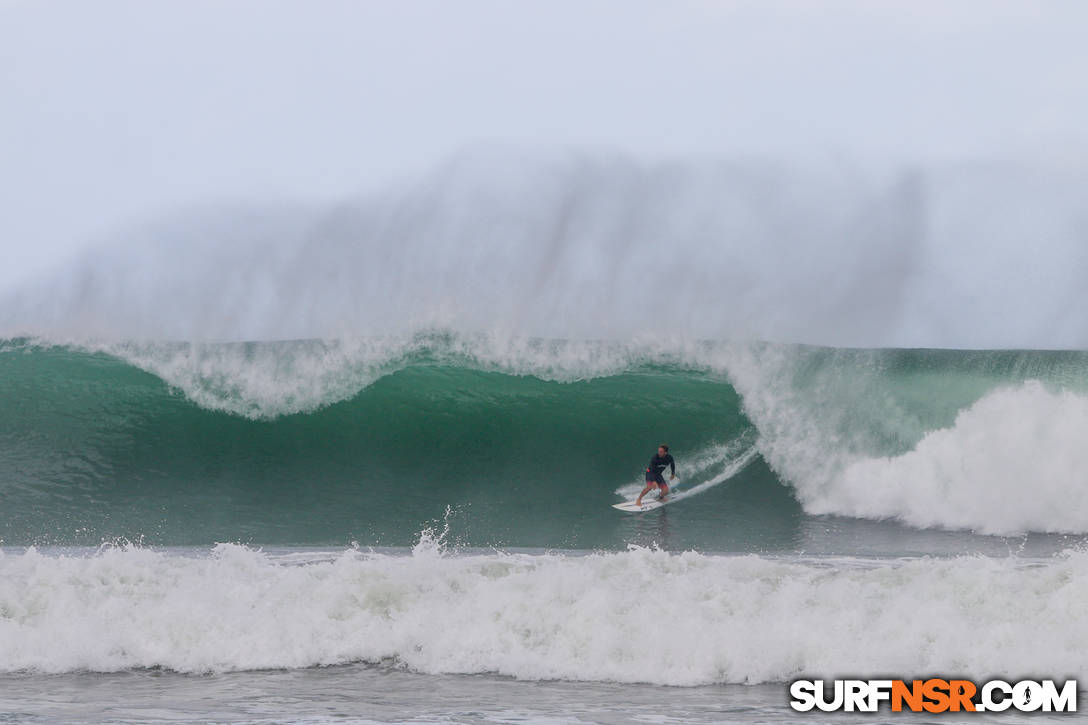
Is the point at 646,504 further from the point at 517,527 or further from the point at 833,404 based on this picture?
the point at 833,404

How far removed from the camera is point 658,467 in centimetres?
1148

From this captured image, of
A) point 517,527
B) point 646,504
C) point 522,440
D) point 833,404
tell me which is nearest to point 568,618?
point 517,527

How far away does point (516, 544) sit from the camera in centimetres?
1023

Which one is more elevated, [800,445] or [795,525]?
[800,445]

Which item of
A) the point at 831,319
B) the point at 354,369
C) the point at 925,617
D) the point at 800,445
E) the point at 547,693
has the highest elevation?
the point at 831,319

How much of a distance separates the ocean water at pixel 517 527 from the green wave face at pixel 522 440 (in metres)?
0.04

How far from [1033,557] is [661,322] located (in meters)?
5.60

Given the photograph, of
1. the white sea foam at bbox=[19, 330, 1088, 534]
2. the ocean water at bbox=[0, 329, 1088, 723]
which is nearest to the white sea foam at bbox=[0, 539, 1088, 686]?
the ocean water at bbox=[0, 329, 1088, 723]

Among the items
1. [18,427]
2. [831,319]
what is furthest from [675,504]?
[18,427]

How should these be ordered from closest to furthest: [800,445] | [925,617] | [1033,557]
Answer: [925,617], [1033,557], [800,445]

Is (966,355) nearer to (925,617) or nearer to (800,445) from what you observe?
(800,445)

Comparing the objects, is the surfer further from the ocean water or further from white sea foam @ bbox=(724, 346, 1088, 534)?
white sea foam @ bbox=(724, 346, 1088, 534)

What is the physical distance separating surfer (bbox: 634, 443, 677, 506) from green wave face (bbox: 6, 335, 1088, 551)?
31 cm

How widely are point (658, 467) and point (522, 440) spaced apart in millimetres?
2118
